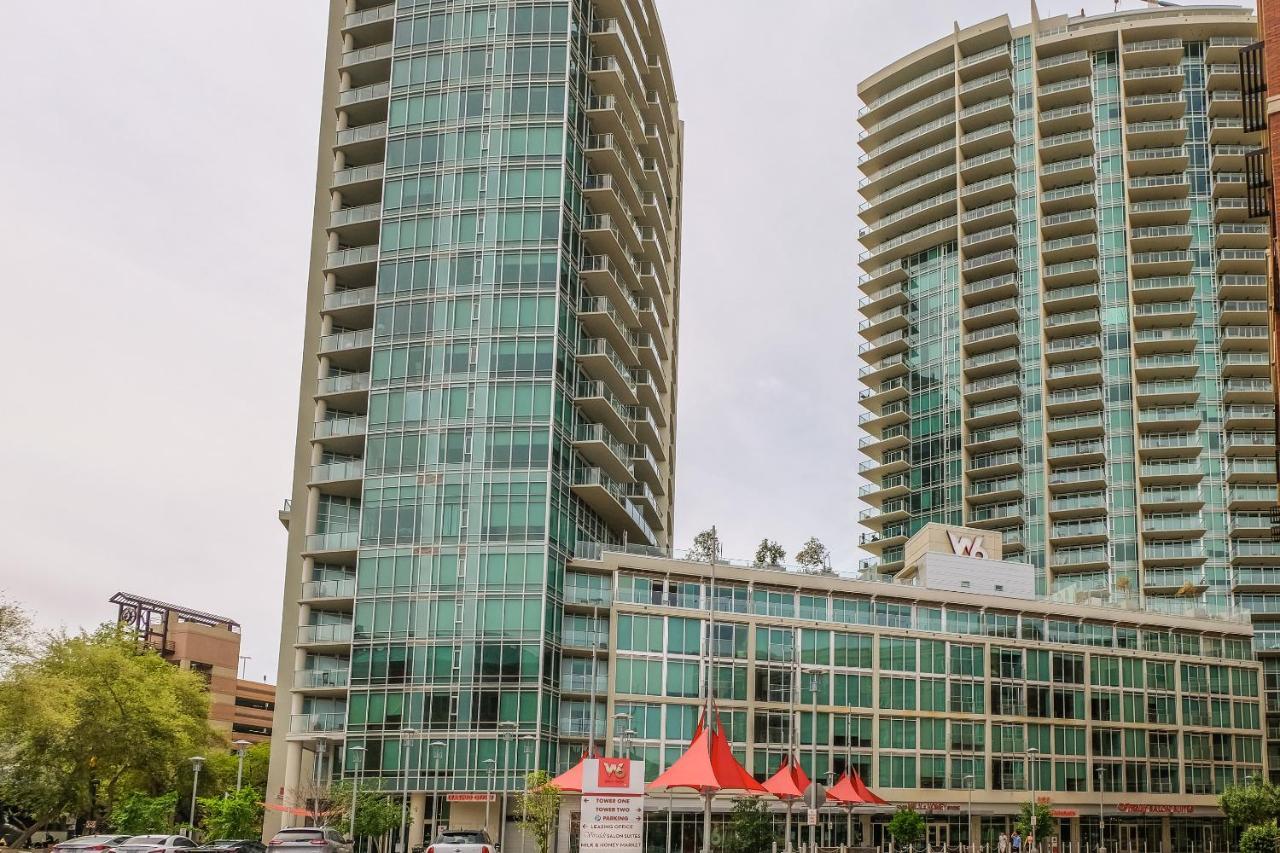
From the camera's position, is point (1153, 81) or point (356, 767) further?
point (1153, 81)

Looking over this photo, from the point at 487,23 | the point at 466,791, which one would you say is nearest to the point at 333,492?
the point at 466,791

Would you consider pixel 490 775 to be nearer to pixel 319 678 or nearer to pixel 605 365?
pixel 319 678

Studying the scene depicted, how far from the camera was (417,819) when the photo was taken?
266ft

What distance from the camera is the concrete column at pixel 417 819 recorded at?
263 ft

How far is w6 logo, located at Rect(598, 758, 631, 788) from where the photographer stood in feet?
112

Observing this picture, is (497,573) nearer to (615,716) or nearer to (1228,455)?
(615,716)

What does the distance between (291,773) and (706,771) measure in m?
48.3

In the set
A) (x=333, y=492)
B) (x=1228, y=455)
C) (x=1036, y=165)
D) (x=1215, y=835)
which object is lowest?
(x=1215, y=835)

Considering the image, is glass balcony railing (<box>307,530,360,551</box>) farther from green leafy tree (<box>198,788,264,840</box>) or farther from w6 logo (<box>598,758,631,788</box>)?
w6 logo (<box>598,758,631,788</box>)

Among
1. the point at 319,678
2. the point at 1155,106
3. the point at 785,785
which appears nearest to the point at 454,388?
the point at 319,678

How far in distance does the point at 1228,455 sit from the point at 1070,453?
556 inches

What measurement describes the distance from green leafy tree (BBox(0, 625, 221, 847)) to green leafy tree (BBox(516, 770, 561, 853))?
71.8 feet

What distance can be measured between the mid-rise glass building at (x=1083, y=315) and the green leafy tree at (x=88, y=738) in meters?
77.4

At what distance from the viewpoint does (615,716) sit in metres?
85.1
